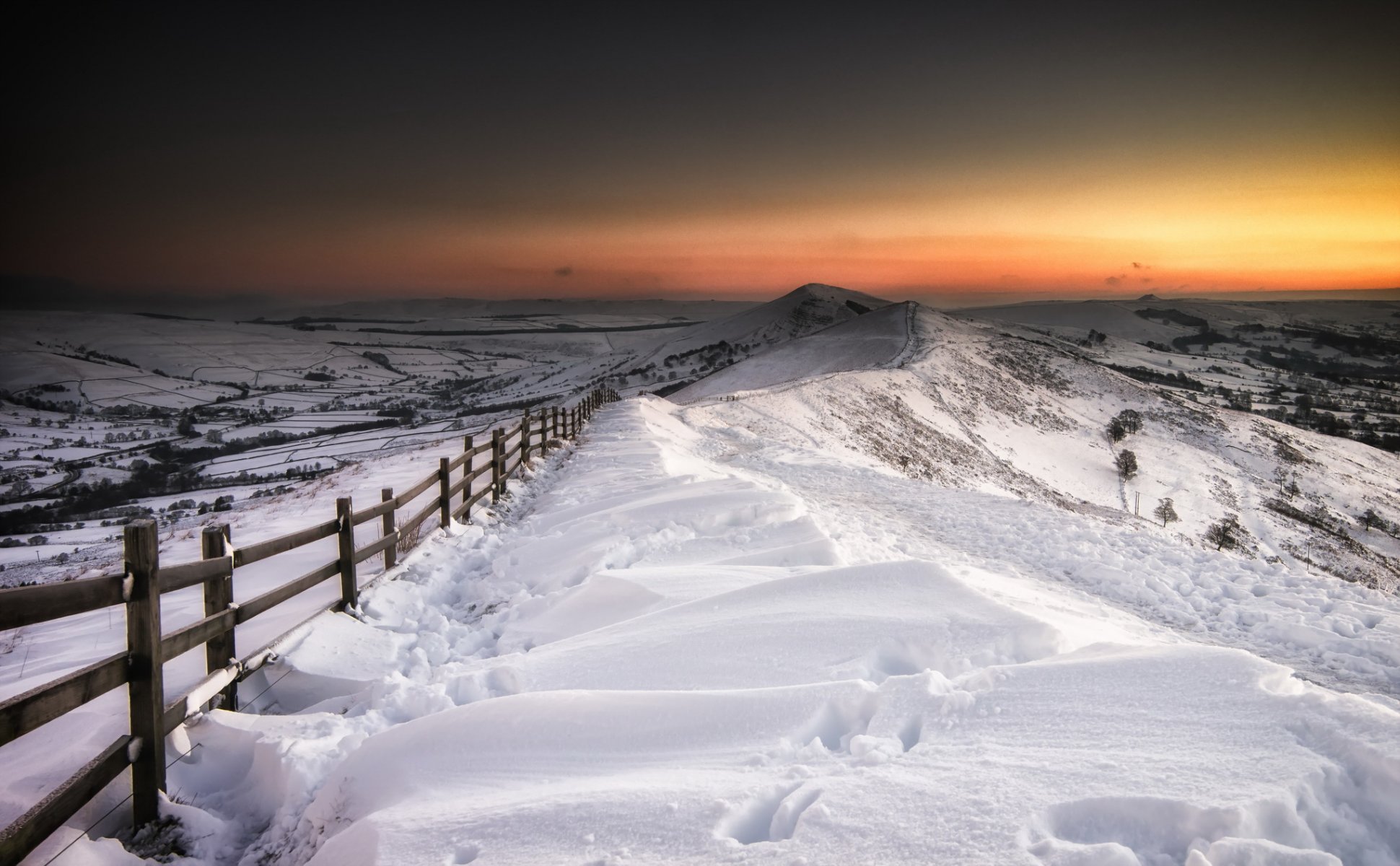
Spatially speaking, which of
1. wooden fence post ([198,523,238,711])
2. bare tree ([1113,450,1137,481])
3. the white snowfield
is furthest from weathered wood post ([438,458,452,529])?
bare tree ([1113,450,1137,481])

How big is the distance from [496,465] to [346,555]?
5823 mm

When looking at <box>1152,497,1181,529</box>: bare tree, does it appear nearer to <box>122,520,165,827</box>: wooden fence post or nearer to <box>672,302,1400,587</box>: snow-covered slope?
<box>672,302,1400,587</box>: snow-covered slope

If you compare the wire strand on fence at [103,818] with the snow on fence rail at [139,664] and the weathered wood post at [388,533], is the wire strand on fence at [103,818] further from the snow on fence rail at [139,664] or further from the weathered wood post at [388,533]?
the weathered wood post at [388,533]

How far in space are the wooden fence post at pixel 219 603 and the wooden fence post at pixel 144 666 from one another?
37.8 inches

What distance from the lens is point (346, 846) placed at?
291cm

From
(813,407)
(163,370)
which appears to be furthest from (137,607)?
(163,370)

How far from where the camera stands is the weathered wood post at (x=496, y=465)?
38.4 feet

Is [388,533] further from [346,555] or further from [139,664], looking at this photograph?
[139,664]

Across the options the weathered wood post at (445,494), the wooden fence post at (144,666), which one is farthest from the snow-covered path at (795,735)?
the weathered wood post at (445,494)

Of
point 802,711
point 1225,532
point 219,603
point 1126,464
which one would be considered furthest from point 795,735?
point 1126,464

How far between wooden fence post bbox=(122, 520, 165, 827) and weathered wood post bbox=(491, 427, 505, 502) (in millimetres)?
8243

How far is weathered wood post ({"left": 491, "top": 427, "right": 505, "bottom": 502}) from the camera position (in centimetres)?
1170

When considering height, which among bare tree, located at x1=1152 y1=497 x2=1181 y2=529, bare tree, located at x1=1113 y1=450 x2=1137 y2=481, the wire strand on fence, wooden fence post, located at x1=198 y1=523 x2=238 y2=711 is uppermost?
wooden fence post, located at x1=198 y1=523 x2=238 y2=711

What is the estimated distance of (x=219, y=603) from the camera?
14.1 ft
